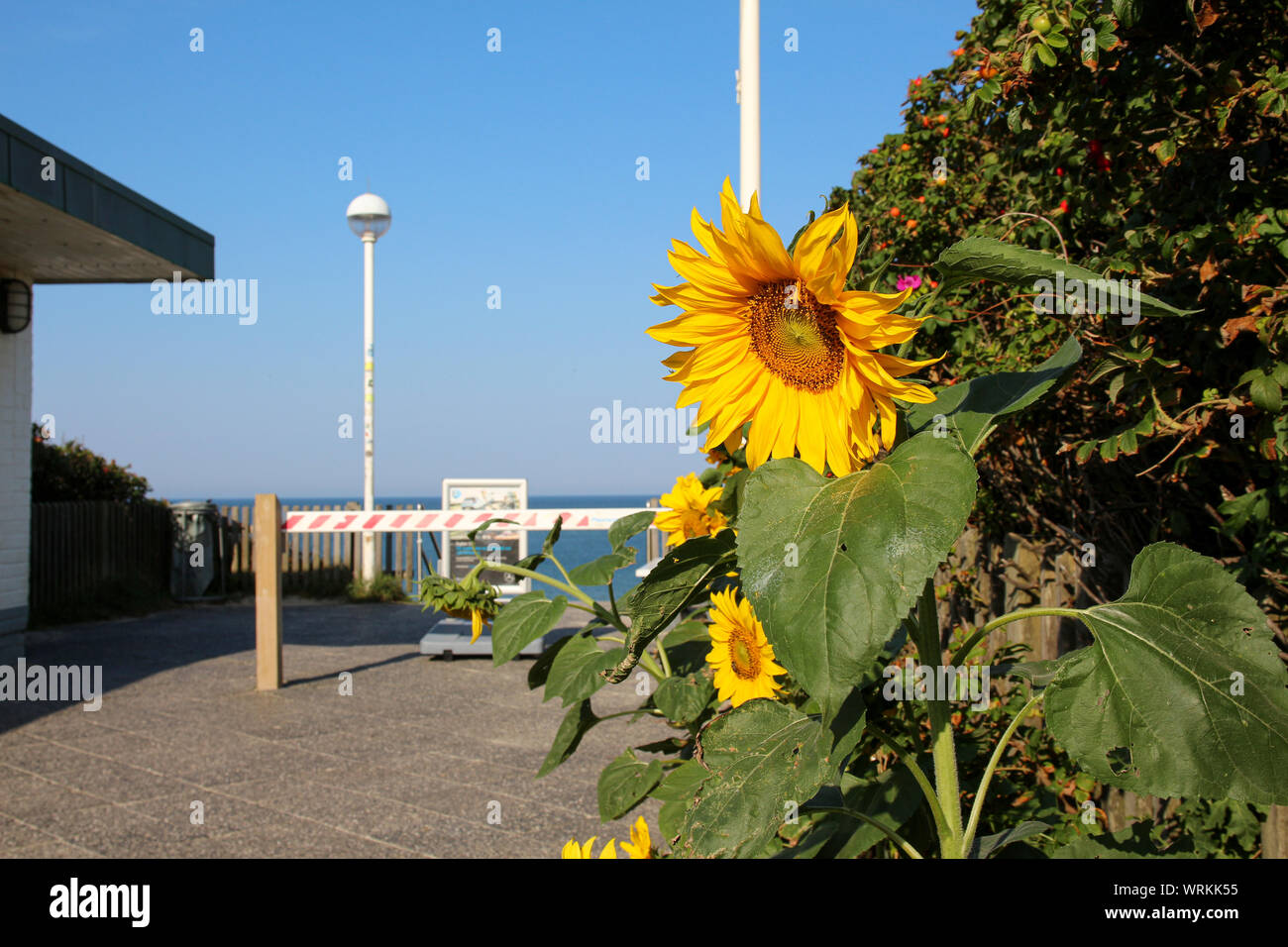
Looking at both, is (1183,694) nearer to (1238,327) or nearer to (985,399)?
(985,399)

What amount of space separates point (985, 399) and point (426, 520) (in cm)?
701

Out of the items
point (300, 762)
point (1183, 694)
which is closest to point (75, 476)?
point (300, 762)

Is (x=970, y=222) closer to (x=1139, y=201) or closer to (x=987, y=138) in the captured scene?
(x=987, y=138)

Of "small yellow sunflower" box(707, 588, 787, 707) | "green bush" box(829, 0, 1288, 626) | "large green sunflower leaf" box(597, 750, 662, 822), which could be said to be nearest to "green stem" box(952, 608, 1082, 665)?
"small yellow sunflower" box(707, 588, 787, 707)

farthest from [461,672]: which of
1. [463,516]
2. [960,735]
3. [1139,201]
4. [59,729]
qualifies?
[1139,201]

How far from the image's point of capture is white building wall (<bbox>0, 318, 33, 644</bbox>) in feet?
32.5

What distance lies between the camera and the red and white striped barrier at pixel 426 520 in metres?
7.15

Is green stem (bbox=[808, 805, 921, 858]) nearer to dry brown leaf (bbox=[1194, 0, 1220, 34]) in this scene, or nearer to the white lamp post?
dry brown leaf (bbox=[1194, 0, 1220, 34])

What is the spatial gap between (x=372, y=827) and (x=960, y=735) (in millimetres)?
2975

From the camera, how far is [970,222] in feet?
12.9

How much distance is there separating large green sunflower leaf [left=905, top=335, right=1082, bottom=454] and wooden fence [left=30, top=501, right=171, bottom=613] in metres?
13.6

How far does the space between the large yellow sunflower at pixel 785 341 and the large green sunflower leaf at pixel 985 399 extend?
79mm

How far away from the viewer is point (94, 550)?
13195mm

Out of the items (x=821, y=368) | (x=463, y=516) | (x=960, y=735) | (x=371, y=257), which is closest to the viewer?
(x=821, y=368)
